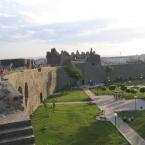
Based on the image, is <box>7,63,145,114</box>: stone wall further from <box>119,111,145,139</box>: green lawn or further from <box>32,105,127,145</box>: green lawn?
<box>119,111,145,139</box>: green lawn

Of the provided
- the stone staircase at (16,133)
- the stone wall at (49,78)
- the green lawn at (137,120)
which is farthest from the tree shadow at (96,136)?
the stone staircase at (16,133)

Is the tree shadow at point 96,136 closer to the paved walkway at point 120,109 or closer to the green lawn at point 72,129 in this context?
the green lawn at point 72,129

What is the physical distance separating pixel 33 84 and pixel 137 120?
1010 centimetres

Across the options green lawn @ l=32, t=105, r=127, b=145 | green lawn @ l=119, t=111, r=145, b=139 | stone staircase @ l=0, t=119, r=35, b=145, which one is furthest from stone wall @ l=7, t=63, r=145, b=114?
stone staircase @ l=0, t=119, r=35, b=145

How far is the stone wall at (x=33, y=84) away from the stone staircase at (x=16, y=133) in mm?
12179

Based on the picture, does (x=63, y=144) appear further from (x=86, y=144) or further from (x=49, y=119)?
(x=49, y=119)

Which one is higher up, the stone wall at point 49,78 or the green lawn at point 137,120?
the stone wall at point 49,78

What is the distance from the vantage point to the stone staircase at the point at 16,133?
7.41 meters

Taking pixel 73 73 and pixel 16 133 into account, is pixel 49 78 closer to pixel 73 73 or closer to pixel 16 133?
pixel 73 73

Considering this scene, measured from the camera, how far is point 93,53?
6300 centimetres

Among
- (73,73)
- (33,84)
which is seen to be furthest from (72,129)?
(73,73)

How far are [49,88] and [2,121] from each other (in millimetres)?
32360

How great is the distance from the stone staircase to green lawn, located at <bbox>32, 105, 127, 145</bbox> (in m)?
10.3

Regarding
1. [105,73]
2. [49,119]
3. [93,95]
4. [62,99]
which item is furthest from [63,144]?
[105,73]
